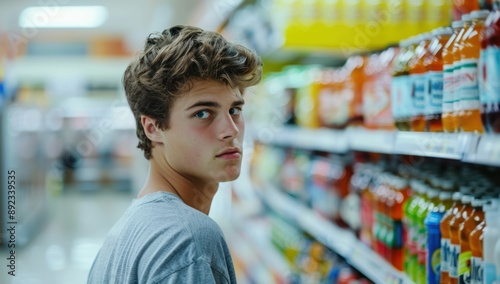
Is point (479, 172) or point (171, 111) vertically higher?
point (171, 111)

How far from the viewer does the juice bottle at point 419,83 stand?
188 centimetres

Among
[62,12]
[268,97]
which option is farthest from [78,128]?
[268,97]

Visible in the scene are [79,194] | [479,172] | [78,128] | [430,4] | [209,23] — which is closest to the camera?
[479,172]

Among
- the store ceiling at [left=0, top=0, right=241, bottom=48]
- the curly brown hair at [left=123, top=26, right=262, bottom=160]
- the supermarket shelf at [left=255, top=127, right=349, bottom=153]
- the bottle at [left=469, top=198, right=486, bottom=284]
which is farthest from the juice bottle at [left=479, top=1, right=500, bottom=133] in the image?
the store ceiling at [left=0, top=0, right=241, bottom=48]

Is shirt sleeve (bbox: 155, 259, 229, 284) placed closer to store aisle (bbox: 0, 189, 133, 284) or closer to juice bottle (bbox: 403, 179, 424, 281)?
juice bottle (bbox: 403, 179, 424, 281)

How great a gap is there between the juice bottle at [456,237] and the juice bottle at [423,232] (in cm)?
23

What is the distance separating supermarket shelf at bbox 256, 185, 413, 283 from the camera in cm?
220

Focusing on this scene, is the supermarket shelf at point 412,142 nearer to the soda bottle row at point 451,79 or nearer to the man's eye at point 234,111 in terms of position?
the soda bottle row at point 451,79

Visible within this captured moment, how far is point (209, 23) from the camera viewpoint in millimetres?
6344

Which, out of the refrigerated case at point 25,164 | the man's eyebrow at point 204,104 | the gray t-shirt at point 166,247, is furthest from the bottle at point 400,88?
the refrigerated case at point 25,164

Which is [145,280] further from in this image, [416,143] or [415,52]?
[415,52]

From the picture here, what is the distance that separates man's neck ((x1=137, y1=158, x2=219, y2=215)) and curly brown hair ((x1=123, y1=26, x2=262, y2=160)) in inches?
4.1

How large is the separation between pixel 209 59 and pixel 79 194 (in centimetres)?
1456

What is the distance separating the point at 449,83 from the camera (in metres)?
1.63
